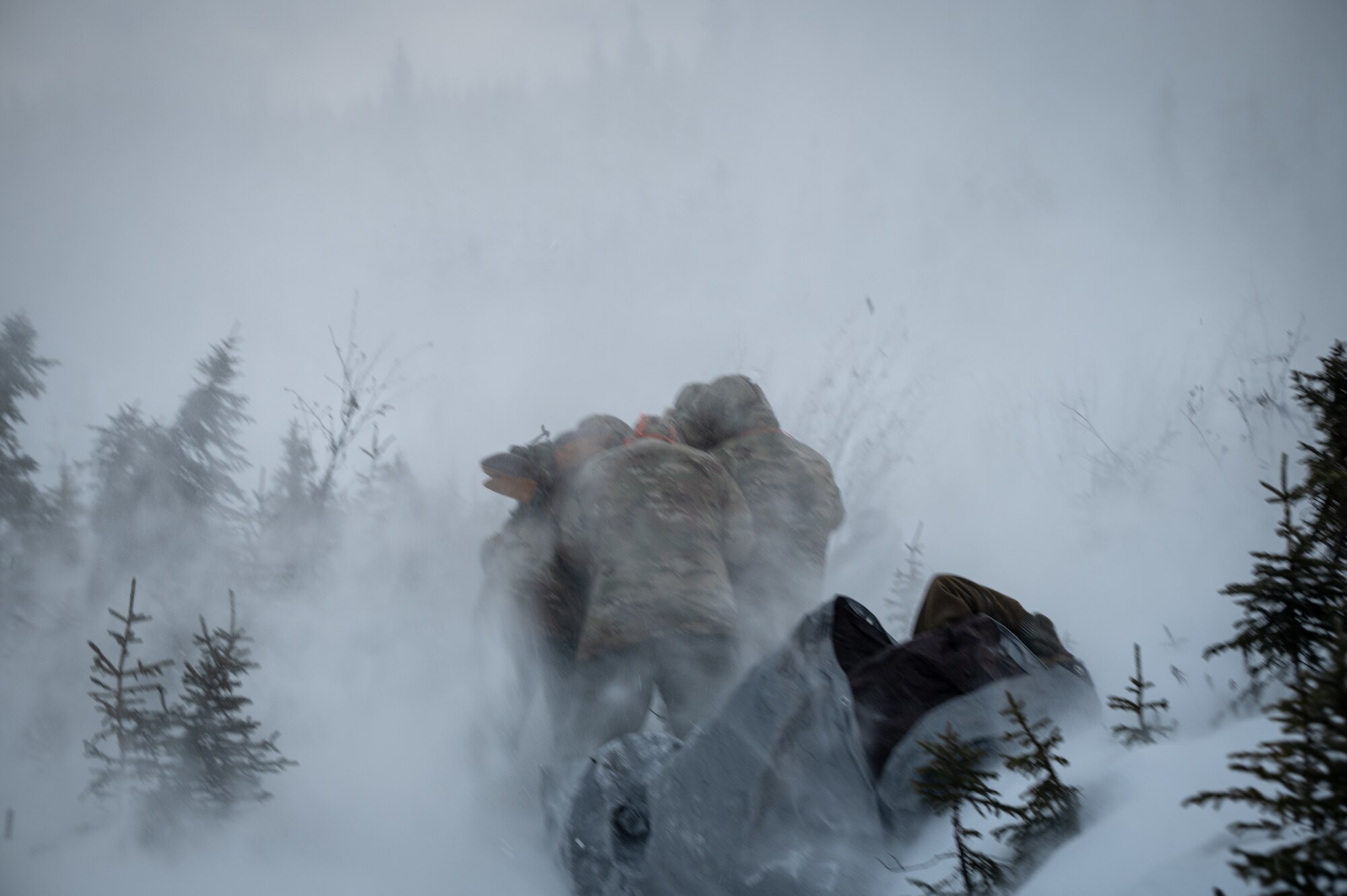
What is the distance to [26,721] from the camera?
3.10 meters

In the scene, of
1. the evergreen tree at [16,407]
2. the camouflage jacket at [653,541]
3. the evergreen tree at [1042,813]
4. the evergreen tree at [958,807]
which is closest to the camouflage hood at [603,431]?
the camouflage jacket at [653,541]

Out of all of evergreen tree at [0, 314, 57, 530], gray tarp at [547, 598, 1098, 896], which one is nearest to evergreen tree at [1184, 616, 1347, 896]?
gray tarp at [547, 598, 1098, 896]

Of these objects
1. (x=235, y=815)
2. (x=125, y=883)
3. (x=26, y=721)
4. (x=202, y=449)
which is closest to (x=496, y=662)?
(x=235, y=815)

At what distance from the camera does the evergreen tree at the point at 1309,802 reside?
2.57 ft

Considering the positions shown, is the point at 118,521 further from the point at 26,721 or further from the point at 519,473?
the point at 519,473

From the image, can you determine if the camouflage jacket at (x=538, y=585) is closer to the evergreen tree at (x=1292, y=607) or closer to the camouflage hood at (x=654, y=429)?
the camouflage hood at (x=654, y=429)

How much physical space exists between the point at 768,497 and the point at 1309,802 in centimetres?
328

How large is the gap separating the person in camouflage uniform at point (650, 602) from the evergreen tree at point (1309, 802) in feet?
7.01

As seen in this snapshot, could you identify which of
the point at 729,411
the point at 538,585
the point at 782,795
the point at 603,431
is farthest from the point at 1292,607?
the point at 729,411

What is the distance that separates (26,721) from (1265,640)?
14.1 feet

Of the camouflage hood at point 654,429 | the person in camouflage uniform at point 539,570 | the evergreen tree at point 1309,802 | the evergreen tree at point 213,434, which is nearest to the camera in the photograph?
the evergreen tree at point 1309,802

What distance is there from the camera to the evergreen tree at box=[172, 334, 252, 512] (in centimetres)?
532

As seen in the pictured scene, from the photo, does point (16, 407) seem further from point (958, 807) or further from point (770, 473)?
point (958, 807)

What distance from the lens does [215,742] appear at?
262 centimetres
